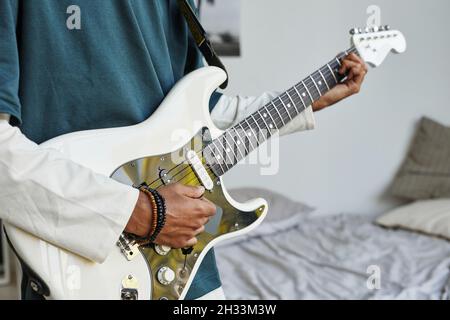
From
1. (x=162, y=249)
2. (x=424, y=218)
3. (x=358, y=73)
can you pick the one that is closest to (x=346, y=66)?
(x=358, y=73)

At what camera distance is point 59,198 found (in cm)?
69

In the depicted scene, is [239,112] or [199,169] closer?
[199,169]

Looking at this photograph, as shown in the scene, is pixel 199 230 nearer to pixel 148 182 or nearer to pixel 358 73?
pixel 148 182

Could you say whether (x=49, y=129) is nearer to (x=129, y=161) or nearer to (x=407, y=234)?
(x=129, y=161)

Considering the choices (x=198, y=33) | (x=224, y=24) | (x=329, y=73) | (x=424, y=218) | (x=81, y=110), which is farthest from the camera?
(x=224, y=24)

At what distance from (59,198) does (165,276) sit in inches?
8.0

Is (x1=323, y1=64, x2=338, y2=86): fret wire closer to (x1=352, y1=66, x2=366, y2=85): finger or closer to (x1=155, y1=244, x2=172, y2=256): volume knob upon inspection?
(x1=352, y1=66, x2=366, y2=85): finger

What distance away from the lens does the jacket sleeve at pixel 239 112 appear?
3.37ft

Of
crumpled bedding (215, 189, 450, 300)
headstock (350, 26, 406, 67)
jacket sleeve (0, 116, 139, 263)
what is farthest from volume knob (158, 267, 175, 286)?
crumpled bedding (215, 189, 450, 300)

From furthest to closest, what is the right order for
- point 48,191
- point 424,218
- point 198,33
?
point 424,218, point 198,33, point 48,191

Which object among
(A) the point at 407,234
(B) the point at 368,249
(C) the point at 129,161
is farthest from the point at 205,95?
(A) the point at 407,234

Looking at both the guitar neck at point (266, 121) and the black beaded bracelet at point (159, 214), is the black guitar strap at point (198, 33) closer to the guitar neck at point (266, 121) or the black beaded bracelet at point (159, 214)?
the guitar neck at point (266, 121)

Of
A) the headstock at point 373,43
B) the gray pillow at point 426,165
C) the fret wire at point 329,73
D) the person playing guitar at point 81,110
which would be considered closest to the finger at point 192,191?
the person playing guitar at point 81,110
